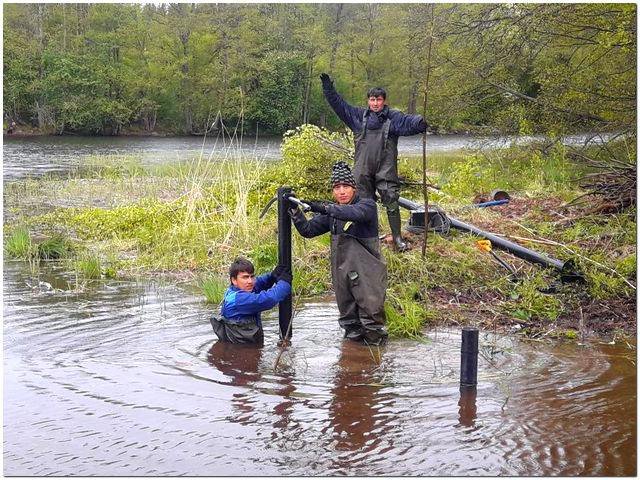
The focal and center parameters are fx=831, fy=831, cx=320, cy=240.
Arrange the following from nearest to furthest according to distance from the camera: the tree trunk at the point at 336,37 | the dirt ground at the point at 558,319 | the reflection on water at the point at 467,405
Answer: the reflection on water at the point at 467,405 < the dirt ground at the point at 558,319 < the tree trunk at the point at 336,37

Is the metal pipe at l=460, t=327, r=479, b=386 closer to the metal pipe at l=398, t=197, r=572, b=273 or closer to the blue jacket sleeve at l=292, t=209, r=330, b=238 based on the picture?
the blue jacket sleeve at l=292, t=209, r=330, b=238

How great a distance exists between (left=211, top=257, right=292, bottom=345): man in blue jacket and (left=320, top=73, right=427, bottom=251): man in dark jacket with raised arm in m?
2.69

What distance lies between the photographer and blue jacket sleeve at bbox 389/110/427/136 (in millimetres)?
8547

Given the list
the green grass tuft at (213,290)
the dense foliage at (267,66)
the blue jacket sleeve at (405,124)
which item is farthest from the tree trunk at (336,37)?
the green grass tuft at (213,290)

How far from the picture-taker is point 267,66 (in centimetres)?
4231

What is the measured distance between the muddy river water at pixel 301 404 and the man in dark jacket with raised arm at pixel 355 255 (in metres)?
0.31

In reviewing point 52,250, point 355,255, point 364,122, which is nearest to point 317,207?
point 355,255

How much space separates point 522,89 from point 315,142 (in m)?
8.11

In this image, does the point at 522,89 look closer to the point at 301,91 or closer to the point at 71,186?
the point at 71,186

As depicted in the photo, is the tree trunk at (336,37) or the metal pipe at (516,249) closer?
the metal pipe at (516,249)

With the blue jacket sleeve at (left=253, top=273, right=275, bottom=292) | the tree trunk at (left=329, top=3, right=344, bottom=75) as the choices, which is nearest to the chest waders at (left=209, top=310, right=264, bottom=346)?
the blue jacket sleeve at (left=253, top=273, right=275, bottom=292)

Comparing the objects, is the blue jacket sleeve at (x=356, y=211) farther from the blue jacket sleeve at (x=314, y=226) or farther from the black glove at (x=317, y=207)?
the blue jacket sleeve at (x=314, y=226)

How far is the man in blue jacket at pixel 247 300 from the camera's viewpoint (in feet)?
22.0

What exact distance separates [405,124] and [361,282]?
2476 millimetres
